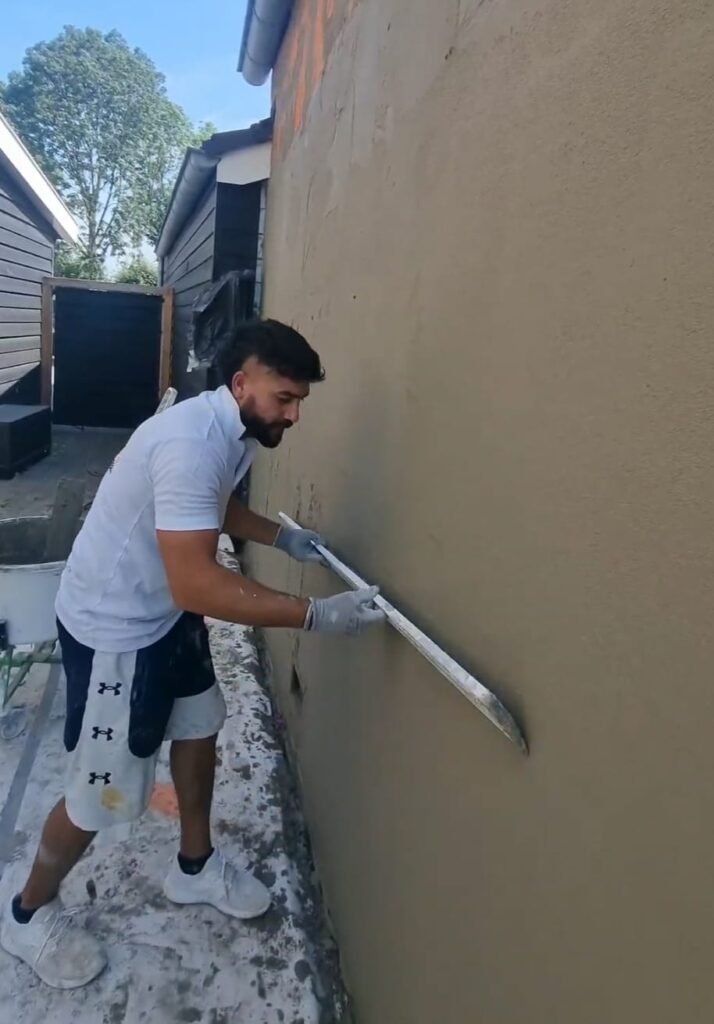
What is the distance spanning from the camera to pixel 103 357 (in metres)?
10.8

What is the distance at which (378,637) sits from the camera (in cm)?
191

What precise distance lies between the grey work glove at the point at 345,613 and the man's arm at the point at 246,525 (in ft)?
2.19

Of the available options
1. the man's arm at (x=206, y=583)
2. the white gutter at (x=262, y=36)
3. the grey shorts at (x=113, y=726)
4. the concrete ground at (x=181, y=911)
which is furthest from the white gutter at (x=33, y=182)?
the man's arm at (x=206, y=583)

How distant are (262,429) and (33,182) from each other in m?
10.1

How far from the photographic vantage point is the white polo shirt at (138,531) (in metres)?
1.75

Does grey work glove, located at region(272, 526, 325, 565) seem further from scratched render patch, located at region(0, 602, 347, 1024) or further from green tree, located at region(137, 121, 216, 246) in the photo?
green tree, located at region(137, 121, 216, 246)

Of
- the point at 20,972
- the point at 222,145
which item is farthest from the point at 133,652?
the point at 222,145

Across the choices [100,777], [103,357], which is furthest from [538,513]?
[103,357]

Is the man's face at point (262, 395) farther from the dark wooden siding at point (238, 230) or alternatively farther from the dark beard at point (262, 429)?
the dark wooden siding at point (238, 230)

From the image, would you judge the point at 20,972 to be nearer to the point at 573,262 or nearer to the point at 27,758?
the point at 27,758

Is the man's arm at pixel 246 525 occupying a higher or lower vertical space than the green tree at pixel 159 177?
lower

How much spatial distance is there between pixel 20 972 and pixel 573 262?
6.91 feet

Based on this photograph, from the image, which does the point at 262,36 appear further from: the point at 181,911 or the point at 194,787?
the point at 181,911

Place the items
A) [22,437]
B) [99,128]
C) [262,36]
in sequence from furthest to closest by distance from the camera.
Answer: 1. [99,128]
2. [22,437]
3. [262,36]
